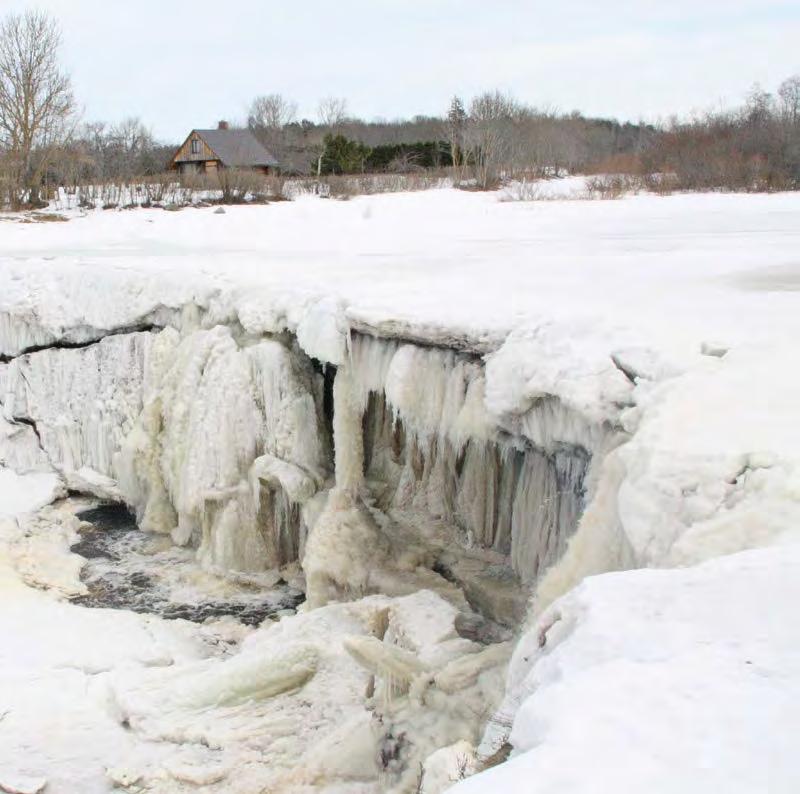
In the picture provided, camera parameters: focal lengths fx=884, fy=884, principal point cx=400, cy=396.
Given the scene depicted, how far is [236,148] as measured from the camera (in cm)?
3562

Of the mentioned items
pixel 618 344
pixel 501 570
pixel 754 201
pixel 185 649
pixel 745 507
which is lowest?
pixel 185 649

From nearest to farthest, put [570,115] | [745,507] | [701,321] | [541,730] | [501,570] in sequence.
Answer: [541,730], [745,507], [701,321], [501,570], [570,115]

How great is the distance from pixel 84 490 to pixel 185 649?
165 inches

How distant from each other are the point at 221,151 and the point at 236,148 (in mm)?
612

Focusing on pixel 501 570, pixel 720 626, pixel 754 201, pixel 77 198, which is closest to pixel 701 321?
pixel 501 570

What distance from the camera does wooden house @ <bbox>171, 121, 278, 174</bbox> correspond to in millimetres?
34938

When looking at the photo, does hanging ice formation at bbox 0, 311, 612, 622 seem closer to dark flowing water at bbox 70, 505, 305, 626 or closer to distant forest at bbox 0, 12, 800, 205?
dark flowing water at bbox 70, 505, 305, 626

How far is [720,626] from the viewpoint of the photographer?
278 centimetres

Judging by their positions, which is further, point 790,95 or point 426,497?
point 790,95

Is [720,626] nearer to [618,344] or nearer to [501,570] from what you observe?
[618,344]

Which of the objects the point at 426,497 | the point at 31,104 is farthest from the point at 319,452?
the point at 31,104

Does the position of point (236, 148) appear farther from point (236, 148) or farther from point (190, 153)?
point (190, 153)

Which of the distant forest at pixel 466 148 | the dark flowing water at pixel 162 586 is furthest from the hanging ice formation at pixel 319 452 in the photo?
the distant forest at pixel 466 148

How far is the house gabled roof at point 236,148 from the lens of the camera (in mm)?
34812
